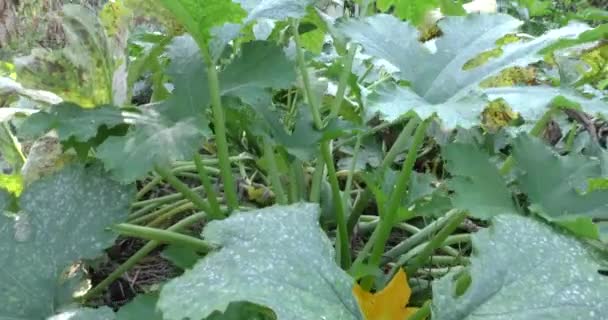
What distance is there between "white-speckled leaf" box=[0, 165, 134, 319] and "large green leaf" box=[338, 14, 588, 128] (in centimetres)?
34

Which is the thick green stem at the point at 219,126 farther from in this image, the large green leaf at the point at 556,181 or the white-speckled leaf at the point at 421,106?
the large green leaf at the point at 556,181

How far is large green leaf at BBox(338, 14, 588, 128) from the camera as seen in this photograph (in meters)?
0.80

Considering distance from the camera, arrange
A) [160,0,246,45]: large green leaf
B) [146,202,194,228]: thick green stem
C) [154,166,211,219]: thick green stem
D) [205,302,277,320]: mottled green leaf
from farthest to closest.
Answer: [146,202,194,228]: thick green stem, [154,166,211,219]: thick green stem, [160,0,246,45]: large green leaf, [205,302,277,320]: mottled green leaf

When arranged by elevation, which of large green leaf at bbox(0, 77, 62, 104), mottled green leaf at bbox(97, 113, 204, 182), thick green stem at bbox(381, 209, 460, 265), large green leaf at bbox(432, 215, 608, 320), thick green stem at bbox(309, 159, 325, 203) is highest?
large green leaf at bbox(0, 77, 62, 104)

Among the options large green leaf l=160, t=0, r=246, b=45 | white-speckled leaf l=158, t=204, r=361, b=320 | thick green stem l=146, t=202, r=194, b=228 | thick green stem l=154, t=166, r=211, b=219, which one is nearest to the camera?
white-speckled leaf l=158, t=204, r=361, b=320

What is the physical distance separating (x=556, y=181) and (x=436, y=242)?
171 mm

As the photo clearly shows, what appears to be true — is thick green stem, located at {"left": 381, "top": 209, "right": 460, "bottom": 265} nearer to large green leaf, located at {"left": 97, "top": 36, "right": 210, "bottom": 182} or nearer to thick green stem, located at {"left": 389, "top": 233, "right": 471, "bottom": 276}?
thick green stem, located at {"left": 389, "top": 233, "right": 471, "bottom": 276}

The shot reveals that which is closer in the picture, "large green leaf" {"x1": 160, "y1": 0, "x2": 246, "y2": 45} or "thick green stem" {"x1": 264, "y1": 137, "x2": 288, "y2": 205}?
"large green leaf" {"x1": 160, "y1": 0, "x2": 246, "y2": 45}

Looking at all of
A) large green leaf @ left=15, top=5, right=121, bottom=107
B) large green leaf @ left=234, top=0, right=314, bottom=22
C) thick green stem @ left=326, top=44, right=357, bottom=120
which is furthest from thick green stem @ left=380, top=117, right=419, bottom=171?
large green leaf @ left=15, top=5, right=121, bottom=107

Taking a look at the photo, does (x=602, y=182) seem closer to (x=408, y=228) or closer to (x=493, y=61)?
(x=493, y=61)

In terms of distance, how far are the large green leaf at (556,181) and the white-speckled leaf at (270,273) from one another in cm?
30

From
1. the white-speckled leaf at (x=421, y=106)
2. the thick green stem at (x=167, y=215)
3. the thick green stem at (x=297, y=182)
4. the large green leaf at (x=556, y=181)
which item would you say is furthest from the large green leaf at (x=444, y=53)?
the thick green stem at (x=167, y=215)

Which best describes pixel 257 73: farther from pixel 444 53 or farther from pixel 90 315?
pixel 90 315

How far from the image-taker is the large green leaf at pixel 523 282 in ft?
2.00
